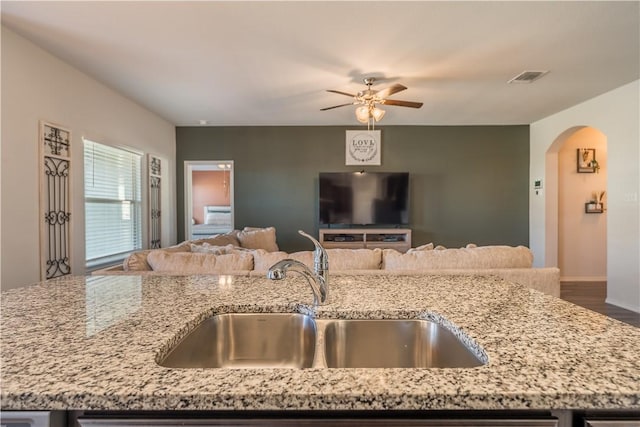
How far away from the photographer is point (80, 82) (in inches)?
134

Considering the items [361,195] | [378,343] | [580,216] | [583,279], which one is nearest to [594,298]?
[583,279]

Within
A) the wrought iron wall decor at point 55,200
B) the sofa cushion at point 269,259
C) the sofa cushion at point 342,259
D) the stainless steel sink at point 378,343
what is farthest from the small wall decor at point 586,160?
the wrought iron wall decor at point 55,200

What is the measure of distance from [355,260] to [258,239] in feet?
8.52

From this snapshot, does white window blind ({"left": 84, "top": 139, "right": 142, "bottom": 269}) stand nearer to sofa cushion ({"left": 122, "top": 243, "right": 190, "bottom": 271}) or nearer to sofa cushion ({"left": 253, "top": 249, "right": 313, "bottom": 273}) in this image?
sofa cushion ({"left": 122, "top": 243, "right": 190, "bottom": 271})

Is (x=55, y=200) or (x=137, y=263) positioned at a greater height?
(x=55, y=200)

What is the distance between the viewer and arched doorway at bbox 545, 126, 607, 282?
17.3ft

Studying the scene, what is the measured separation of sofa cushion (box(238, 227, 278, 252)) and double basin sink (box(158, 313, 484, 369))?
3.65 meters

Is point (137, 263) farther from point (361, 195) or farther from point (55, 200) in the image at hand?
point (361, 195)

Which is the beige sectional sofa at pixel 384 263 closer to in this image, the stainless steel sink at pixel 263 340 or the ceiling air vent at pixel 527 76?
the stainless steel sink at pixel 263 340

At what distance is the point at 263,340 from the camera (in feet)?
3.69

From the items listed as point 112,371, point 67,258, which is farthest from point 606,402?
point 67,258

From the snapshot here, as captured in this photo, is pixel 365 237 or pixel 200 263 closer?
pixel 200 263

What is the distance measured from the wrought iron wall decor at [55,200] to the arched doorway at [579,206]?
6.33m

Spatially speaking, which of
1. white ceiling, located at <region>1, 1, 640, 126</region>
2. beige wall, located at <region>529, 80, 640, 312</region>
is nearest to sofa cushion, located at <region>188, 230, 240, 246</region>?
white ceiling, located at <region>1, 1, 640, 126</region>
